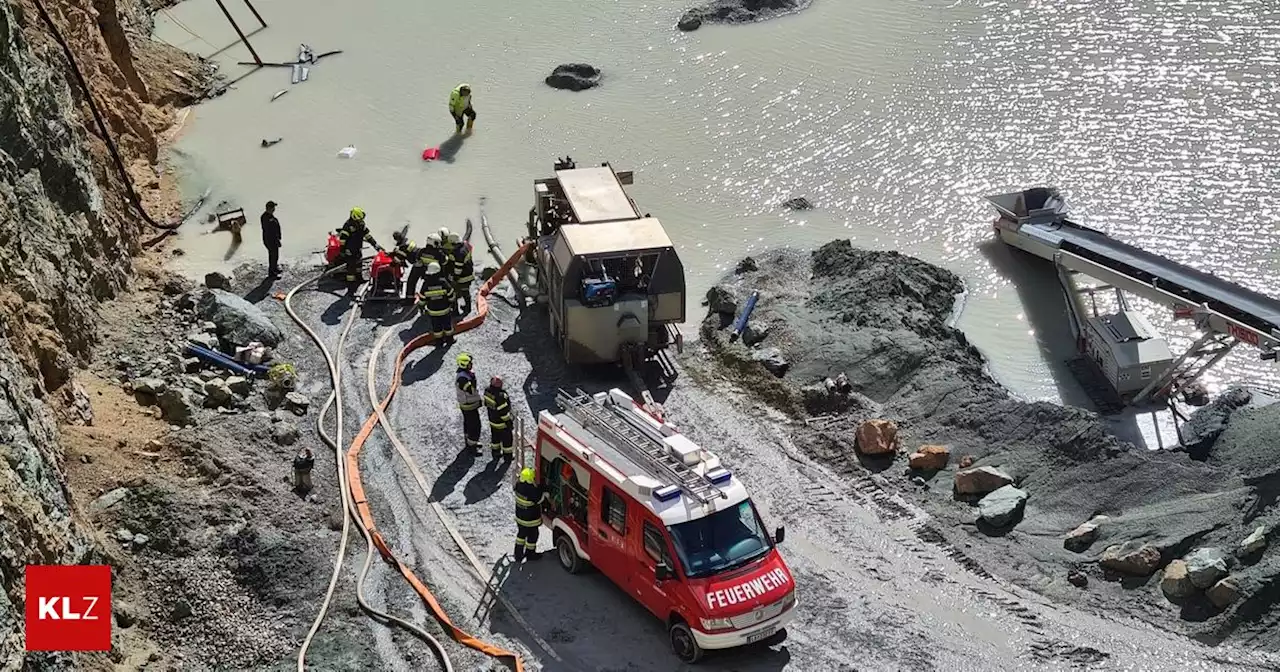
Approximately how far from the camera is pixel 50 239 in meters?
19.4

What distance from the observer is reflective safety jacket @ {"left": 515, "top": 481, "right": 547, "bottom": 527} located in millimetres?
15820

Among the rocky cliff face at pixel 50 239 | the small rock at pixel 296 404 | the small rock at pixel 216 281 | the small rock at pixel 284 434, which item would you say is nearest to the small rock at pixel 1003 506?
the small rock at pixel 284 434

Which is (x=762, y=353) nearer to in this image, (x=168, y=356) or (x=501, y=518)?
(x=501, y=518)

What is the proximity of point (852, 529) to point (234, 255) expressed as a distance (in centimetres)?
1337

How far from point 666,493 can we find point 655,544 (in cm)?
60

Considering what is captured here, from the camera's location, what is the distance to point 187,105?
31.5 meters

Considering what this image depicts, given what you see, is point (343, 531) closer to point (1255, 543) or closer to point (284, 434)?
point (284, 434)

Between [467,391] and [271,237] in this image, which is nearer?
[467,391]

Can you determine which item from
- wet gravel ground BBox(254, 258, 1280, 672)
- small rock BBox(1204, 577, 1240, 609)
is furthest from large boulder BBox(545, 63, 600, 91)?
small rock BBox(1204, 577, 1240, 609)

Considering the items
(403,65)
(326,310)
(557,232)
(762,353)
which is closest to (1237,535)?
(762,353)

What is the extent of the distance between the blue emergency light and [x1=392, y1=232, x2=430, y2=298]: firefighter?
9.79 metres

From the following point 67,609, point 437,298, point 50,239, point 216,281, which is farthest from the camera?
point 216,281

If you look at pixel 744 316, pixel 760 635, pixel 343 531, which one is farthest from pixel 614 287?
pixel 760 635

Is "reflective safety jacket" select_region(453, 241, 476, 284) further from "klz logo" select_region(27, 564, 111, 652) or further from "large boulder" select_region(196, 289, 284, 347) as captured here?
"klz logo" select_region(27, 564, 111, 652)
